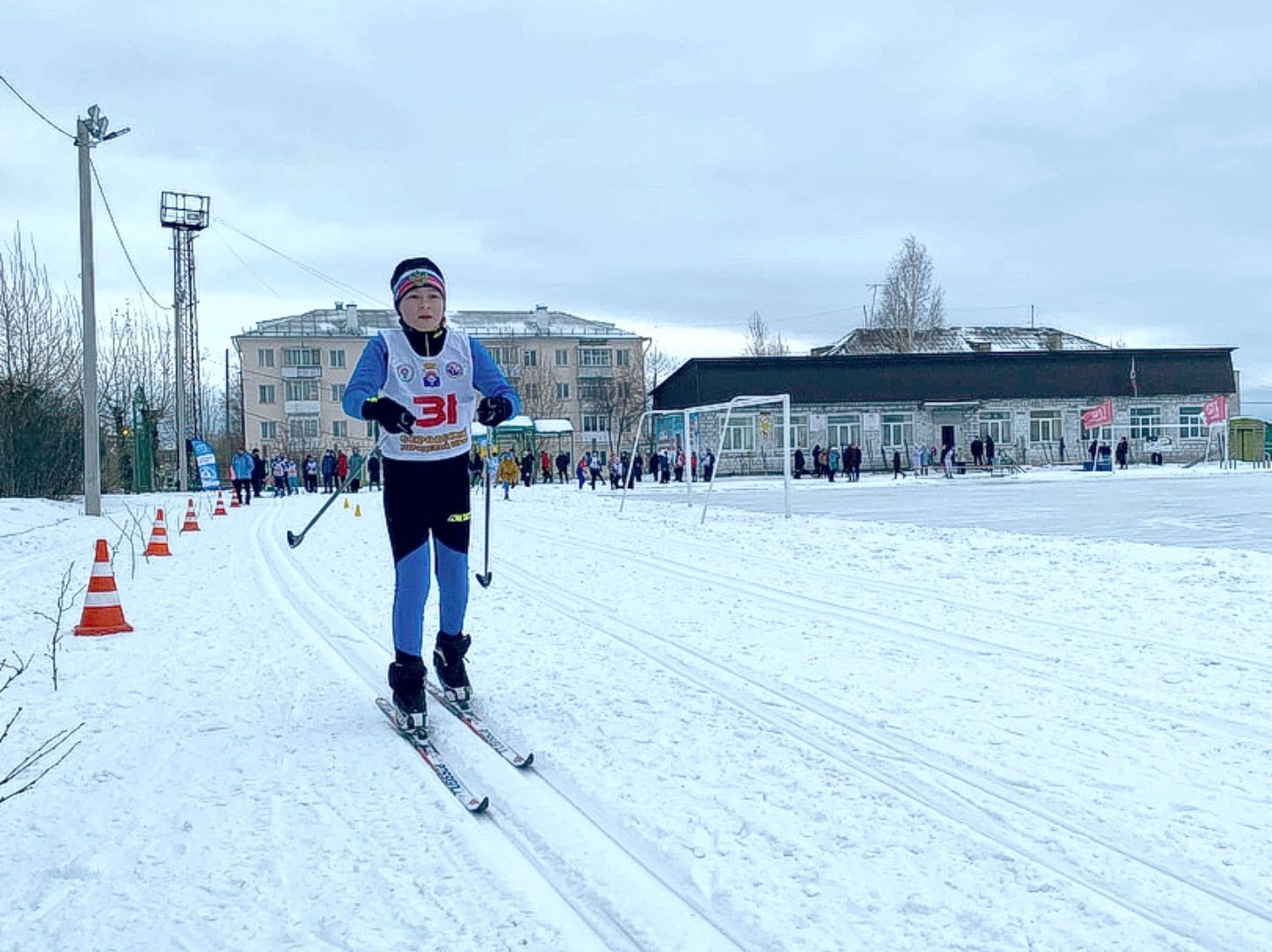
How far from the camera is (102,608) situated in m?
7.16

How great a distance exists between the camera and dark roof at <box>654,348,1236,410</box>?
2186 inches

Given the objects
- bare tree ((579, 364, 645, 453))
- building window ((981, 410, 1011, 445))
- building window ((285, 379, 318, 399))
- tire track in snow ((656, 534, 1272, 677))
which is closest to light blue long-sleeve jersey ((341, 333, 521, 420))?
tire track in snow ((656, 534, 1272, 677))

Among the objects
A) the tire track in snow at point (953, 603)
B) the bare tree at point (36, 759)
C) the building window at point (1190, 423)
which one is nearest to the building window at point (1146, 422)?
the building window at point (1190, 423)

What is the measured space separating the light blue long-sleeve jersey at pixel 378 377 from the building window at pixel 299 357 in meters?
78.5

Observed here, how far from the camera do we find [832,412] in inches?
2195

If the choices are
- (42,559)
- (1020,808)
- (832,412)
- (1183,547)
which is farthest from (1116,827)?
(832,412)

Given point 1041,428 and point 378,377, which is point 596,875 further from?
point 1041,428

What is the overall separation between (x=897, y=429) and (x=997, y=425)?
5294 millimetres

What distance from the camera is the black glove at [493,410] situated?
4.83 meters

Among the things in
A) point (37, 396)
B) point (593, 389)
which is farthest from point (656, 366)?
point (37, 396)

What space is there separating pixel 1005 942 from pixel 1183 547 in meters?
9.80

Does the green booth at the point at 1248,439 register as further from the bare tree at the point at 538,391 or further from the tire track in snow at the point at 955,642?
Result: the tire track in snow at the point at 955,642

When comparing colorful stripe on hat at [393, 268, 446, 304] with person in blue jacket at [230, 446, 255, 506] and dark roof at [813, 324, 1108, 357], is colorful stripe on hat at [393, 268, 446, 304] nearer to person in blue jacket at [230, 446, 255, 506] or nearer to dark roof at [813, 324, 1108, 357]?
person in blue jacket at [230, 446, 255, 506]

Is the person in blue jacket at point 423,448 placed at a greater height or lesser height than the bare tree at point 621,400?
lesser
